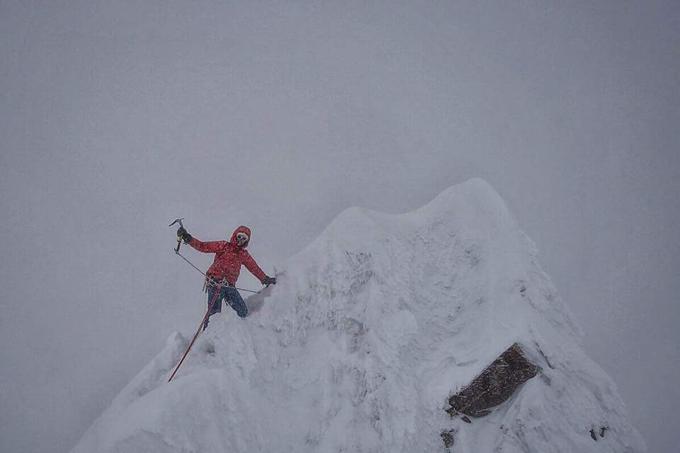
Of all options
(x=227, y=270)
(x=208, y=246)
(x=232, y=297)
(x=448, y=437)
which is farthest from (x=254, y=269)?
(x=448, y=437)

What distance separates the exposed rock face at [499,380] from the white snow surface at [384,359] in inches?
4.7

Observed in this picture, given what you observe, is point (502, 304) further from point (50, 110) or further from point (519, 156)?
point (50, 110)

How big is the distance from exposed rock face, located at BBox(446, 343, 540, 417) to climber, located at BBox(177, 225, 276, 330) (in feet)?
16.2

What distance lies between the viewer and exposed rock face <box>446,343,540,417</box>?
5.48 metres

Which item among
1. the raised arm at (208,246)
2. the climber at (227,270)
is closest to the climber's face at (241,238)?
the climber at (227,270)

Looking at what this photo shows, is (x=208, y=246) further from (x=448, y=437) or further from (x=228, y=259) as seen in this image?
(x=448, y=437)

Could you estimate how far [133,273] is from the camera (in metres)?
19.3

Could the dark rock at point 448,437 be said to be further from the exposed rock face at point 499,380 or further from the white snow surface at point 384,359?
the exposed rock face at point 499,380

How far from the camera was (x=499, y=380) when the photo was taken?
18.1 feet

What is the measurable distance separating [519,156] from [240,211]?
1737 inches

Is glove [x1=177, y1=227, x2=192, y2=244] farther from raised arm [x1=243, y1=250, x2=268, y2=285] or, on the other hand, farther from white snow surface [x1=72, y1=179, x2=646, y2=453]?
white snow surface [x1=72, y1=179, x2=646, y2=453]

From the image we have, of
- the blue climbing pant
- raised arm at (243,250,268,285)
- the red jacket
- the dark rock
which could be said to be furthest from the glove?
the dark rock

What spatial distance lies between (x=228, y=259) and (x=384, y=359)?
14.5 ft

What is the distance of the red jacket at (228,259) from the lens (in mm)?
7389
